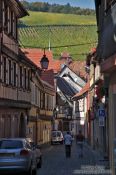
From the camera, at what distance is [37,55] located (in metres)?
72.8

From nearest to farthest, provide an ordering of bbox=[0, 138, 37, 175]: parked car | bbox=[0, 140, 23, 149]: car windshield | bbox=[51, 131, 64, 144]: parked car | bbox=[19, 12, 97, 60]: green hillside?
bbox=[0, 138, 37, 175]: parked car, bbox=[0, 140, 23, 149]: car windshield, bbox=[51, 131, 64, 144]: parked car, bbox=[19, 12, 97, 60]: green hillside

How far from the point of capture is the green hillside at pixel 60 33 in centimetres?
12469

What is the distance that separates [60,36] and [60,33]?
734 millimetres

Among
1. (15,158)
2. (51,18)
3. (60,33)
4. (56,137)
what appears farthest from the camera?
(51,18)

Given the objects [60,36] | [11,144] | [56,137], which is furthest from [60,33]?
[11,144]

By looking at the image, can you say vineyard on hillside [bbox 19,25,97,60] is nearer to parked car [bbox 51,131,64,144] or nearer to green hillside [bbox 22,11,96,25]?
green hillside [bbox 22,11,96,25]

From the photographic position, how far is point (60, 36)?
5394 inches

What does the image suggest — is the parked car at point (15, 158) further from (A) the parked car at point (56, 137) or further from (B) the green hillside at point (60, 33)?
(B) the green hillside at point (60, 33)

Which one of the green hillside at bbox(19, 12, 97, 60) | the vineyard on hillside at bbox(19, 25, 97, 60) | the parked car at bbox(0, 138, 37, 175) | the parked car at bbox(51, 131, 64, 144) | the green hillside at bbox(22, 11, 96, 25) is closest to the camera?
the parked car at bbox(0, 138, 37, 175)

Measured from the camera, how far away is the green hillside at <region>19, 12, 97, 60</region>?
125 m

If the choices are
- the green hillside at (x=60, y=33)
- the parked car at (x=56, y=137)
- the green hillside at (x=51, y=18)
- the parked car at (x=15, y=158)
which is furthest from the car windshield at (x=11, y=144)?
the green hillside at (x=51, y=18)

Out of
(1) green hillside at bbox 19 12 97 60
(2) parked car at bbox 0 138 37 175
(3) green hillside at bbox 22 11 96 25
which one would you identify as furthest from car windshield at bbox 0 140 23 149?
(3) green hillside at bbox 22 11 96 25

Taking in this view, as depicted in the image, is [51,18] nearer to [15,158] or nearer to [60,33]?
[60,33]

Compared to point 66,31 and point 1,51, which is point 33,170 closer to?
point 1,51
